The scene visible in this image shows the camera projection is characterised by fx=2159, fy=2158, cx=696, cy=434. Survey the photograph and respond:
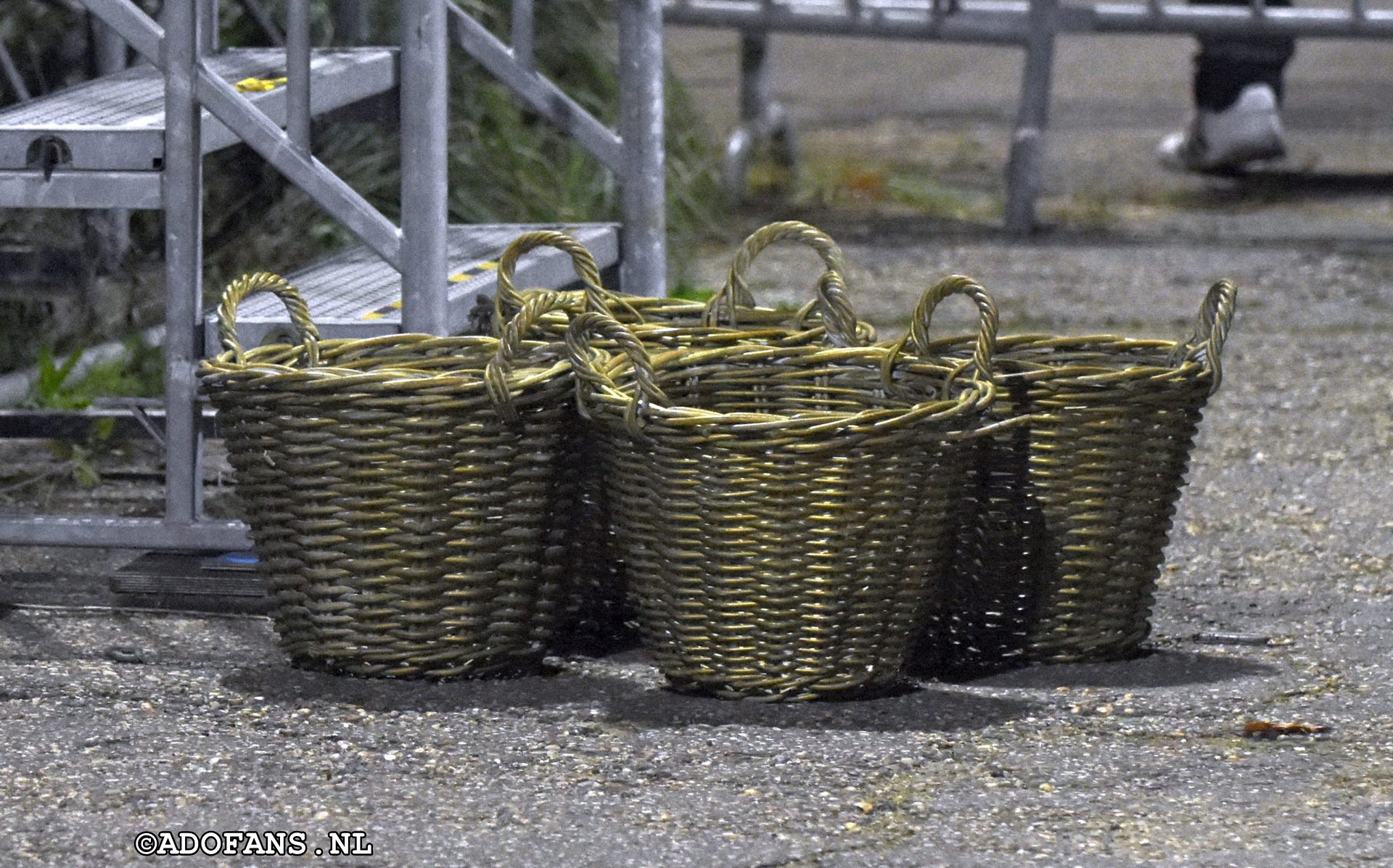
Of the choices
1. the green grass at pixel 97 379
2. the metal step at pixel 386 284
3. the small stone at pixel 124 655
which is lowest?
the small stone at pixel 124 655

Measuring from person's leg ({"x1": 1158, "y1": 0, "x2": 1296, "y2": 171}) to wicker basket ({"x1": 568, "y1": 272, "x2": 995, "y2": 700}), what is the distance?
15.6ft

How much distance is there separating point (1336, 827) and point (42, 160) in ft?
6.15

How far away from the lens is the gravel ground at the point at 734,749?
7.14ft

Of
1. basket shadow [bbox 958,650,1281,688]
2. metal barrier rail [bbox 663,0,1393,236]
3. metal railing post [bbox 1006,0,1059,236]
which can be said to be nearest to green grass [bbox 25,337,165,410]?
basket shadow [bbox 958,650,1281,688]

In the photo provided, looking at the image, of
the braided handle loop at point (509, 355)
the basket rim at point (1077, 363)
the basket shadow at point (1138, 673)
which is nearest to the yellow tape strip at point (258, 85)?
the braided handle loop at point (509, 355)

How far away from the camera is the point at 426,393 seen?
101 inches

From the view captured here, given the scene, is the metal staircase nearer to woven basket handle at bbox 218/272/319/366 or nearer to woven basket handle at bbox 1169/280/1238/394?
woven basket handle at bbox 218/272/319/366

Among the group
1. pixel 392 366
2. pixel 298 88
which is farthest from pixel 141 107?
pixel 392 366

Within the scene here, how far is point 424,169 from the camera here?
299 centimetres

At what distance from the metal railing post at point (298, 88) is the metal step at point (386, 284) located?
25 cm

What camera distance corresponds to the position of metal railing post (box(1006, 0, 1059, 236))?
678 centimetres

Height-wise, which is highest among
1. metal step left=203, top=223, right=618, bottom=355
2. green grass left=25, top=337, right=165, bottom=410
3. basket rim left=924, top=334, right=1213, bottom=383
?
basket rim left=924, top=334, right=1213, bottom=383

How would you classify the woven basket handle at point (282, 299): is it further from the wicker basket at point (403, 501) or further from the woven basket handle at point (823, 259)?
the woven basket handle at point (823, 259)

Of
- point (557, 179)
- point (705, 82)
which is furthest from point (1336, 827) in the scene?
point (705, 82)
